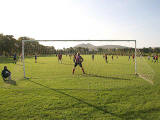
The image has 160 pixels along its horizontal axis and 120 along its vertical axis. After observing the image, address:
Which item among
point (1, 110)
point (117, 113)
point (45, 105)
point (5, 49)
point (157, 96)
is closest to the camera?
point (117, 113)

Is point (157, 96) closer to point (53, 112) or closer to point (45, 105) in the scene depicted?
point (53, 112)

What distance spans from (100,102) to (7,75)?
7116 mm

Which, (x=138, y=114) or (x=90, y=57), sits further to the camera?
(x=90, y=57)

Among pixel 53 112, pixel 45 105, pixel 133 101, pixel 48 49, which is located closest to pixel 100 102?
pixel 133 101

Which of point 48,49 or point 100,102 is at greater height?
point 48,49

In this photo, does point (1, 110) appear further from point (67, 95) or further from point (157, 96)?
point (157, 96)

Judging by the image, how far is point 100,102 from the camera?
441cm

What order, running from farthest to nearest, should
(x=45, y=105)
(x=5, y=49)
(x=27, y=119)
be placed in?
1. (x=5, y=49)
2. (x=45, y=105)
3. (x=27, y=119)

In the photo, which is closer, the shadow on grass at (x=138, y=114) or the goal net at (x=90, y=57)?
the shadow on grass at (x=138, y=114)

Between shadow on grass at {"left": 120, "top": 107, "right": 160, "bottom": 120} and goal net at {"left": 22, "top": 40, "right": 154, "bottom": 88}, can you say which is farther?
goal net at {"left": 22, "top": 40, "right": 154, "bottom": 88}

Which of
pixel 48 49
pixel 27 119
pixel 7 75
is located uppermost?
pixel 48 49

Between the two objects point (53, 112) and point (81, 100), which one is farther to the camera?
point (81, 100)

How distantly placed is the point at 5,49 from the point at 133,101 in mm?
58971

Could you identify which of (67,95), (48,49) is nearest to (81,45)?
(48,49)
